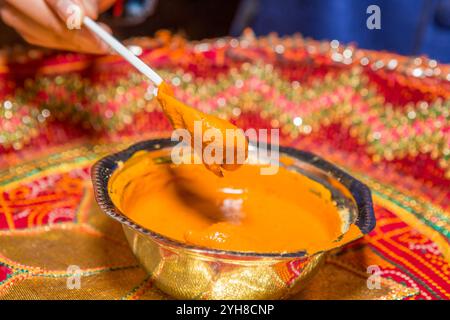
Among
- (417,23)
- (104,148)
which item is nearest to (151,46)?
(104,148)

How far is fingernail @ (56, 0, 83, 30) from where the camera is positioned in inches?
29.1

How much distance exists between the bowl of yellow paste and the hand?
18cm

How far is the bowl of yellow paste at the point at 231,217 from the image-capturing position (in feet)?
1.93

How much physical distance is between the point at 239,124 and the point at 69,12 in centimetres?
44

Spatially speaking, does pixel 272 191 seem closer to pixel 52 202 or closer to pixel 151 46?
pixel 52 202

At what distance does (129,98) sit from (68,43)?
0.79 feet

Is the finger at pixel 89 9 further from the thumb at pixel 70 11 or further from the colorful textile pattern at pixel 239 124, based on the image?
the colorful textile pattern at pixel 239 124

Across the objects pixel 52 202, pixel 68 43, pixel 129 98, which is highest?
pixel 68 43

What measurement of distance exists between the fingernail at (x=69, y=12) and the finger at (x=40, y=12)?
0.04 meters

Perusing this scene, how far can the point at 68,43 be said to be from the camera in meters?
0.84

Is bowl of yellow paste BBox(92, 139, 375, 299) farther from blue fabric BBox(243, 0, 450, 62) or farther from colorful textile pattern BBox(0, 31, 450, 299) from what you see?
blue fabric BBox(243, 0, 450, 62)

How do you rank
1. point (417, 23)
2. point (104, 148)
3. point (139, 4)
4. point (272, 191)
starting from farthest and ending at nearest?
point (139, 4) → point (417, 23) → point (104, 148) → point (272, 191)

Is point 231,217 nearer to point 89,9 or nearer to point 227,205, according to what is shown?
point 227,205

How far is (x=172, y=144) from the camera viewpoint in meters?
0.81
